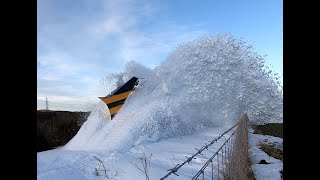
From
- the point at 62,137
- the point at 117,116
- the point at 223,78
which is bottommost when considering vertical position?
the point at 62,137

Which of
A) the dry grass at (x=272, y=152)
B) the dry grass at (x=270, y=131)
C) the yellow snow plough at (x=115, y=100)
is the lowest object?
the dry grass at (x=270, y=131)

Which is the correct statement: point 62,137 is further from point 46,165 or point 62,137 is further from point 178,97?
point 46,165

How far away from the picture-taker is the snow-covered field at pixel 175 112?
143 inches

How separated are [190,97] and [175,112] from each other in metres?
1.34

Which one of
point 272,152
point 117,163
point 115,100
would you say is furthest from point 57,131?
point 117,163

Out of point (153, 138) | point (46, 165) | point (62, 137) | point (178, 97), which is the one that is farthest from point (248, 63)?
point (46, 165)

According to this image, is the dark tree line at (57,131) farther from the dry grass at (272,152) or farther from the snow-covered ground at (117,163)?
the snow-covered ground at (117,163)

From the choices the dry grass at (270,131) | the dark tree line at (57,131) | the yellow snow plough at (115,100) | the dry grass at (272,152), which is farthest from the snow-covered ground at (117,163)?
the dry grass at (270,131)

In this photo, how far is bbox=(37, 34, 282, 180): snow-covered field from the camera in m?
3.63

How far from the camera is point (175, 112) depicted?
23.1ft

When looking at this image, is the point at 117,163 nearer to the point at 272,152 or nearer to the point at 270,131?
the point at 272,152
